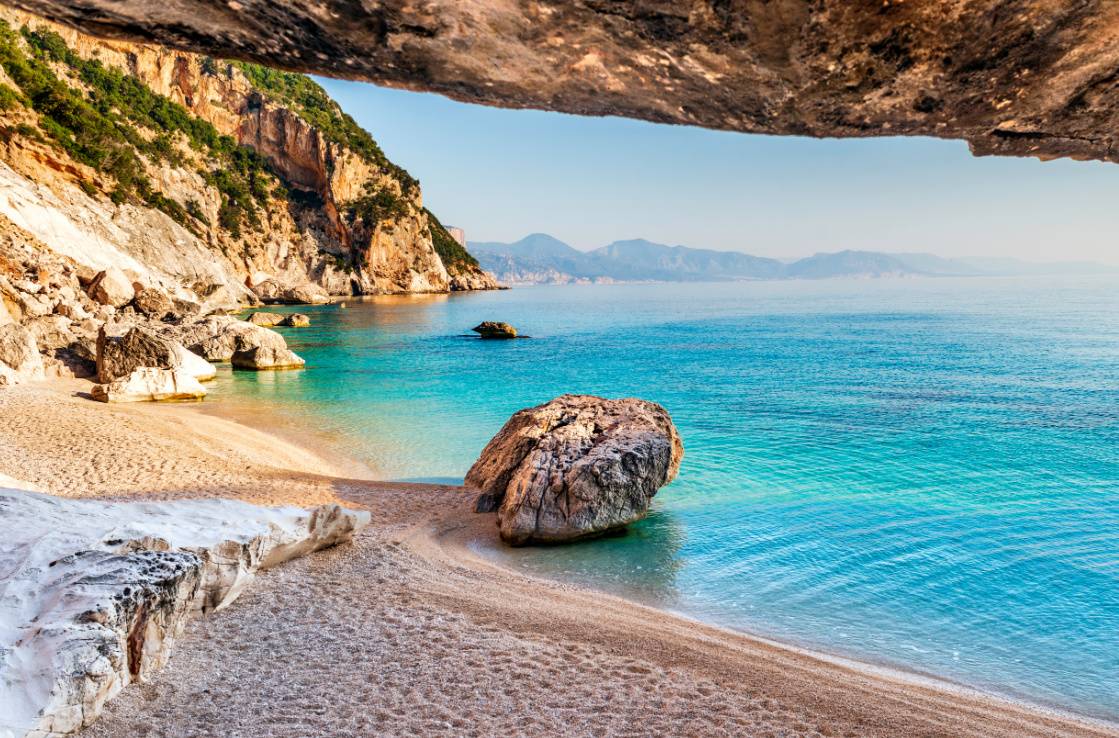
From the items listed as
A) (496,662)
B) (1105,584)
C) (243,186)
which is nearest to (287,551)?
(496,662)

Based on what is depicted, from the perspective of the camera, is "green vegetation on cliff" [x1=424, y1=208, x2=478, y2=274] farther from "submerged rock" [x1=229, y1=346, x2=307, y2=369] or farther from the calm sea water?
"submerged rock" [x1=229, y1=346, x2=307, y2=369]

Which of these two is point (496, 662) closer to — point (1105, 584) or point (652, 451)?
point (652, 451)

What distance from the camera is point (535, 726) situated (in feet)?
16.3

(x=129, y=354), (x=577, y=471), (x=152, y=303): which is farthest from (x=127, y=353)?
(x=577, y=471)

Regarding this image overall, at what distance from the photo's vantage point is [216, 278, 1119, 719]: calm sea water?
320 inches

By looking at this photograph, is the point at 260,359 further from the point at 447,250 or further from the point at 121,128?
the point at 447,250

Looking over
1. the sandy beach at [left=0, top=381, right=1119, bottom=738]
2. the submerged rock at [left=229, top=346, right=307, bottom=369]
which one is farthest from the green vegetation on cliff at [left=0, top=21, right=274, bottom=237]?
the sandy beach at [left=0, top=381, right=1119, bottom=738]

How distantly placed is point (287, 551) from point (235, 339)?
82.5ft

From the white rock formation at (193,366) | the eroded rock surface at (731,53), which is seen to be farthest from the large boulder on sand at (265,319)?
the eroded rock surface at (731,53)

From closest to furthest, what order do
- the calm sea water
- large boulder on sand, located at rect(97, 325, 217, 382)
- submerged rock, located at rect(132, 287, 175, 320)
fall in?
the calm sea water < large boulder on sand, located at rect(97, 325, 217, 382) < submerged rock, located at rect(132, 287, 175, 320)

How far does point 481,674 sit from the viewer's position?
18.7ft

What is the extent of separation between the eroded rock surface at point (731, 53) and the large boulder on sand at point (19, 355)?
2166 centimetres

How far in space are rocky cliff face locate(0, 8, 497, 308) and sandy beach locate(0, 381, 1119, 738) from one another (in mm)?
28125

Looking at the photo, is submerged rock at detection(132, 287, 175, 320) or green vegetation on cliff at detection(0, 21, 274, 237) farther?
green vegetation on cliff at detection(0, 21, 274, 237)
